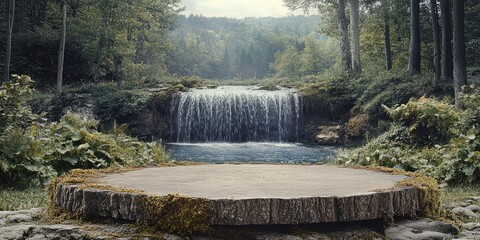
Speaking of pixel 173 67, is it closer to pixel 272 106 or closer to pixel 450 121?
pixel 272 106

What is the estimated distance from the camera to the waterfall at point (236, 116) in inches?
891

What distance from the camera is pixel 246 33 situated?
133375mm

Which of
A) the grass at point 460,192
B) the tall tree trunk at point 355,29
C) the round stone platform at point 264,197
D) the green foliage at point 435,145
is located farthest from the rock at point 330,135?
the round stone platform at point 264,197

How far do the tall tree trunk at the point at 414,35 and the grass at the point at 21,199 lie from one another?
18339 mm

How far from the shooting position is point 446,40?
17.0 metres

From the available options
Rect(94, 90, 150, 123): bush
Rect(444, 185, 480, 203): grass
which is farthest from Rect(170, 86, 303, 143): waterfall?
Rect(444, 185, 480, 203): grass

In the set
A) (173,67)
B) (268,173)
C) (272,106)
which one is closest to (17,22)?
(272,106)

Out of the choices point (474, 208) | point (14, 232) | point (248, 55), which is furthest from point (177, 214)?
point (248, 55)

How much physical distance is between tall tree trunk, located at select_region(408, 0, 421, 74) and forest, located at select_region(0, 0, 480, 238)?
0.06 metres

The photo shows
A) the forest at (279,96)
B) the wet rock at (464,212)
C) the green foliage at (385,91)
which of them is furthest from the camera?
the green foliage at (385,91)

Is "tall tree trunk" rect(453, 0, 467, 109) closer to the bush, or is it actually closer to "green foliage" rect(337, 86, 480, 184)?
"green foliage" rect(337, 86, 480, 184)

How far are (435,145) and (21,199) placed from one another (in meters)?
6.81

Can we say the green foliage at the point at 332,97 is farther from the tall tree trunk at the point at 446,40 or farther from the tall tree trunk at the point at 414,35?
the tall tree trunk at the point at 446,40

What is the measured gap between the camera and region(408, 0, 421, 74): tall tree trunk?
20.9m
